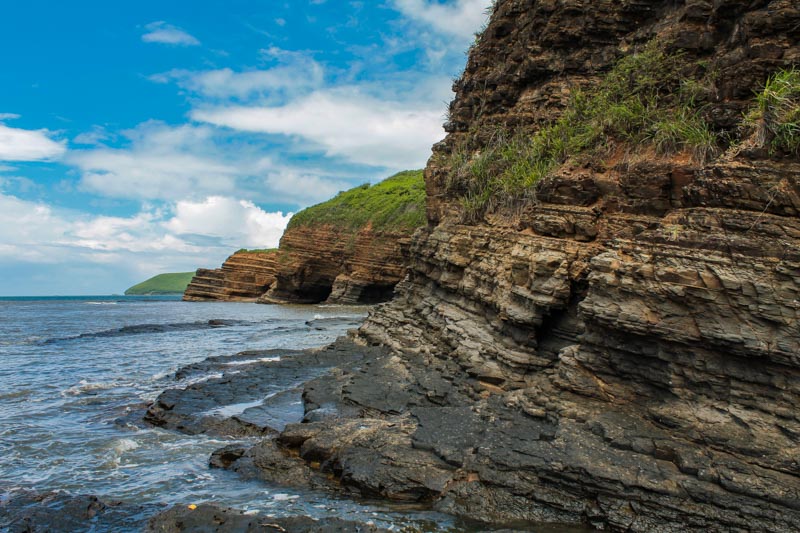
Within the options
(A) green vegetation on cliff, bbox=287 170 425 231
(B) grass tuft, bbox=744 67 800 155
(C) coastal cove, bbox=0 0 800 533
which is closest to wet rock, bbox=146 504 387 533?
(C) coastal cove, bbox=0 0 800 533

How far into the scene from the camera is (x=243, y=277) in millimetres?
58969

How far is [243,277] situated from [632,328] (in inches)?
2189

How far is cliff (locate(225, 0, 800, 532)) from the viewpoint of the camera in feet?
20.4

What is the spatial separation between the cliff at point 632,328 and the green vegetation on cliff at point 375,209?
1345 inches

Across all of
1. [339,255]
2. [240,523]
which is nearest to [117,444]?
[240,523]

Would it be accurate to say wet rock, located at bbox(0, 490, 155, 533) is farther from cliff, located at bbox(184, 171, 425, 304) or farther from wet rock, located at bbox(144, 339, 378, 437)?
cliff, located at bbox(184, 171, 425, 304)

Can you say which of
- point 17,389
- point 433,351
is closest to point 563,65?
Result: point 433,351

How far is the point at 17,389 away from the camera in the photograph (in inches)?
574

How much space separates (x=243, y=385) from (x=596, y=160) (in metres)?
9.94

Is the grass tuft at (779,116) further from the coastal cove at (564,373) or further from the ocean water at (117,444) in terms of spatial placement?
the ocean water at (117,444)

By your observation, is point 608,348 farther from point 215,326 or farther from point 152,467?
point 215,326

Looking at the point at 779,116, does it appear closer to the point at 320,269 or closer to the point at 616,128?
the point at 616,128

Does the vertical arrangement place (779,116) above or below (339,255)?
above

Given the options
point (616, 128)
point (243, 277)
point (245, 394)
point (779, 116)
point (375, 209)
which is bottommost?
point (245, 394)
